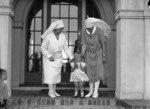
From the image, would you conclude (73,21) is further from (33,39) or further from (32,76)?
(32,76)

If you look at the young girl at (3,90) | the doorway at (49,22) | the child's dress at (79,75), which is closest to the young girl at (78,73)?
the child's dress at (79,75)

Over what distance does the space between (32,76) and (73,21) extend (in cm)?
205

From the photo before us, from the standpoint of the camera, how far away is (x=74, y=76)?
7488 mm

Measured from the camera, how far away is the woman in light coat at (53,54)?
749cm

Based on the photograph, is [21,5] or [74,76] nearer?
[74,76]

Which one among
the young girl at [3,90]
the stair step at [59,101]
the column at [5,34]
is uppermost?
the column at [5,34]

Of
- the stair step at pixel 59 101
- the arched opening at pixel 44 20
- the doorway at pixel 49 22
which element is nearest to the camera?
the stair step at pixel 59 101

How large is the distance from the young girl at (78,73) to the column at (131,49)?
859 millimetres

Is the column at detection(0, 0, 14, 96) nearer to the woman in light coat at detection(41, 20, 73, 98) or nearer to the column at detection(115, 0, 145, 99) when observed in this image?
the woman in light coat at detection(41, 20, 73, 98)

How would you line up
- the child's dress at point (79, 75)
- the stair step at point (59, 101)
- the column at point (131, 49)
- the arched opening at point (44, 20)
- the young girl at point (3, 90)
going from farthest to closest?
the arched opening at point (44, 20), the column at point (131, 49), the child's dress at point (79, 75), the stair step at point (59, 101), the young girl at point (3, 90)

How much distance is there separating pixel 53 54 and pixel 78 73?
0.74 metres

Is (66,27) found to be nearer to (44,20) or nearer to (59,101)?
(44,20)

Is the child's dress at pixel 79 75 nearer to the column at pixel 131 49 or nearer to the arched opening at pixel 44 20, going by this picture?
the column at pixel 131 49

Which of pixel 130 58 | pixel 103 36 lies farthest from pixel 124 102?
pixel 103 36
